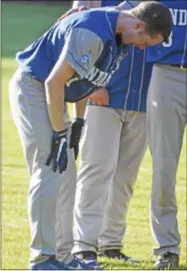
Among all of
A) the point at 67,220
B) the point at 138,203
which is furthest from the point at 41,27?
the point at 67,220

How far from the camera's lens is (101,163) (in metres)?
7.55

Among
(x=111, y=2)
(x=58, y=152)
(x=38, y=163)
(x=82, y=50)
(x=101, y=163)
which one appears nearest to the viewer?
(x=82, y=50)

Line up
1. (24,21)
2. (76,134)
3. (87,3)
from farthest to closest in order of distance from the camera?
(24,21) < (87,3) < (76,134)

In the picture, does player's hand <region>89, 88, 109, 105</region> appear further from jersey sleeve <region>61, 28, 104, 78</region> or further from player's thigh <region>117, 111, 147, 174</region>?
jersey sleeve <region>61, 28, 104, 78</region>

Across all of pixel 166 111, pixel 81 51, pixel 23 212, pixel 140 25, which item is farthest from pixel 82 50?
pixel 23 212

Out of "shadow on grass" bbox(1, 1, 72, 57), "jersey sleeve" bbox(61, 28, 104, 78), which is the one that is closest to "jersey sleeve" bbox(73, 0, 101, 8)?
"jersey sleeve" bbox(61, 28, 104, 78)

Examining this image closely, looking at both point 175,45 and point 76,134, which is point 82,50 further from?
point 175,45

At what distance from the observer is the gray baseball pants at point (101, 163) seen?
754 cm

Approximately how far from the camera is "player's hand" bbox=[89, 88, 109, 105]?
24.8 ft

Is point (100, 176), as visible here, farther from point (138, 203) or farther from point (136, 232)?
point (138, 203)

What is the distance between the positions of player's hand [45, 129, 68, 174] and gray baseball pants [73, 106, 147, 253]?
36.7 inches

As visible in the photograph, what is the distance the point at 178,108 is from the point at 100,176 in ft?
2.54

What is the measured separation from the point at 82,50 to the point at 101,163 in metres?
1.40

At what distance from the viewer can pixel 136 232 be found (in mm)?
8703
